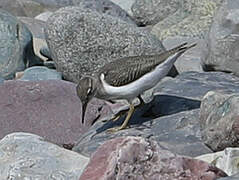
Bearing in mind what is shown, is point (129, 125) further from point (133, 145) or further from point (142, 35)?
point (142, 35)

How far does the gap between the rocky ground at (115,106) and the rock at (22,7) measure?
191cm

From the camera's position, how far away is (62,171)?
6.78 metres

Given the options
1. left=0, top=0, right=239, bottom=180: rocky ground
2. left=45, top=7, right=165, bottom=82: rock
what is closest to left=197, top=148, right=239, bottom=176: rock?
left=0, top=0, right=239, bottom=180: rocky ground

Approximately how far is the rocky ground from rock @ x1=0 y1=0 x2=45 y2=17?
6.26 ft

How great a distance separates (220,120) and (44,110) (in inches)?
127

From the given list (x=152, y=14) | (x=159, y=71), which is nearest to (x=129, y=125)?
(x=159, y=71)

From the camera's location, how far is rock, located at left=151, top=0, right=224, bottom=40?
50.9 ft

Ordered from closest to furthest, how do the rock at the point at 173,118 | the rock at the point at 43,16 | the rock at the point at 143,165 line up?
the rock at the point at 143,165 < the rock at the point at 173,118 < the rock at the point at 43,16

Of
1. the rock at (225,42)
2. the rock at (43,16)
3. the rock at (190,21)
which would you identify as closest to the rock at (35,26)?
the rock at (43,16)

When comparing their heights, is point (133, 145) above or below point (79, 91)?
above

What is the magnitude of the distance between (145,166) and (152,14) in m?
12.9

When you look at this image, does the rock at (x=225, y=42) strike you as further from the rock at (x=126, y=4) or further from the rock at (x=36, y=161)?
the rock at (x=126, y=4)

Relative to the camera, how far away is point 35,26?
16859 millimetres

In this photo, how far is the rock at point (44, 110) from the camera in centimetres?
959
